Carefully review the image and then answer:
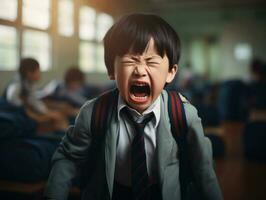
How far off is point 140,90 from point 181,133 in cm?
12

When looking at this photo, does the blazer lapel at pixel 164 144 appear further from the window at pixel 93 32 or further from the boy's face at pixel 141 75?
the window at pixel 93 32

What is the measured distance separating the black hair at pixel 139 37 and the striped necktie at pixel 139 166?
126 millimetres

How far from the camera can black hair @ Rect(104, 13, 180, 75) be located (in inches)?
23.6

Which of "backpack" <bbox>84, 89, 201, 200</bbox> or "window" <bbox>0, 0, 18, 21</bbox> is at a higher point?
"window" <bbox>0, 0, 18, 21</bbox>

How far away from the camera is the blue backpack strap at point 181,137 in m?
0.65

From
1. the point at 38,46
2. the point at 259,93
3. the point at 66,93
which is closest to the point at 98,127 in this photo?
the point at 38,46

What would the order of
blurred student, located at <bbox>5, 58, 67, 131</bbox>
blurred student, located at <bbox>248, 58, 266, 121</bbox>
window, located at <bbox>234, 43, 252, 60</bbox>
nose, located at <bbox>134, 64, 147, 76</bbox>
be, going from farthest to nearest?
window, located at <bbox>234, 43, 252, 60</bbox>
blurred student, located at <bbox>248, 58, 266, 121</bbox>
blurred student, located at <bbox>5, 58, 67, 131</bbox>
nose, located at <bbox>134, 64, 147, 76</bbox>

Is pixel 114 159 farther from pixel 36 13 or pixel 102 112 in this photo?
pixel 36 13

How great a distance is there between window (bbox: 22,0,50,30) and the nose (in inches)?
13.3

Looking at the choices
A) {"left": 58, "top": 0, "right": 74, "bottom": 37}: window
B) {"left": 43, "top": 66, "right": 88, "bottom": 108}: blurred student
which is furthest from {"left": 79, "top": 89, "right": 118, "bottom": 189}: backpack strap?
{"left": 43, "top": 66, "right": 88, "bottom": 108}: blurred student

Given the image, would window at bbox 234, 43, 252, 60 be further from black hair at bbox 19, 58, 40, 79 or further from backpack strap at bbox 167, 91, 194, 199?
backpack strap at bbox 167, 91, 194, 199

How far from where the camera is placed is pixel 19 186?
3.05ft

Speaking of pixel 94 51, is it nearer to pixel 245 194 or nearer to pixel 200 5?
pixel 200 5

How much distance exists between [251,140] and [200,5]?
1.27 metres
